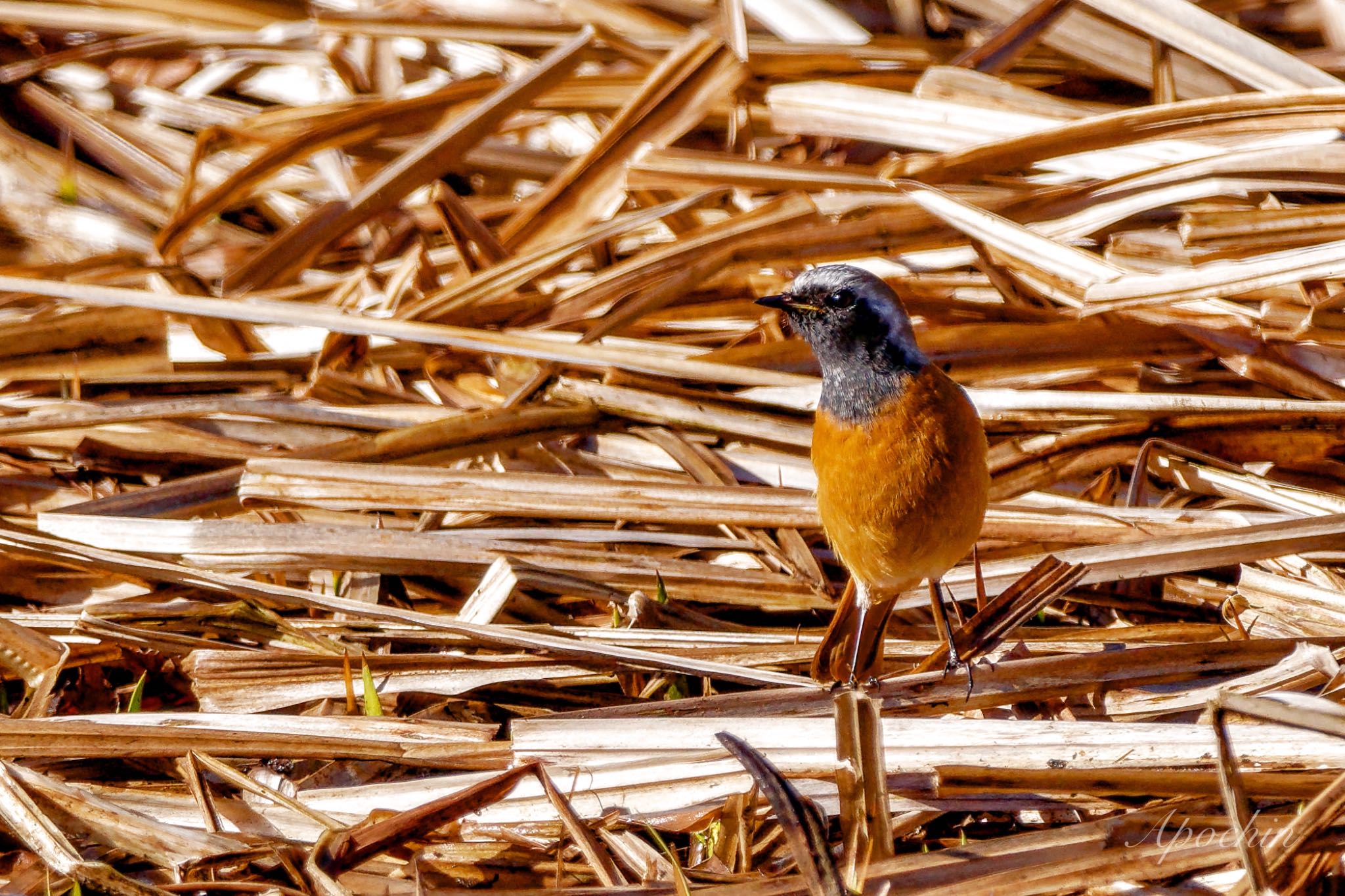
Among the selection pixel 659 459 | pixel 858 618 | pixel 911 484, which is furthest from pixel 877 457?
pixel 659 459

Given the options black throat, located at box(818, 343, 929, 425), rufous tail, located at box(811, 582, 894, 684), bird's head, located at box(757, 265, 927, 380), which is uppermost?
bird's head, located at box(757, 265, 927, 380)

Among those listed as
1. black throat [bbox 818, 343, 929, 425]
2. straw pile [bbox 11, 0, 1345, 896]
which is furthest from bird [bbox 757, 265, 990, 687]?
straw pile [bbox 11, 0, 1345, 896]

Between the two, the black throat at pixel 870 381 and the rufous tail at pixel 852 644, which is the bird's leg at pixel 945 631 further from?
the black throat at pixel 870 381

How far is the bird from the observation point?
294 cm

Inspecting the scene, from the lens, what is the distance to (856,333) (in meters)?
3.11

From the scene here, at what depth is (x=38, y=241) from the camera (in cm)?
534

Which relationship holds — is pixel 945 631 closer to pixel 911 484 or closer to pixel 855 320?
pixel 911 484

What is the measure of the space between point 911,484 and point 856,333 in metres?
0.40

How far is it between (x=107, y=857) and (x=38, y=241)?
11.0ft

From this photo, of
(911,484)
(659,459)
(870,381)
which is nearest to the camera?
(911,484)

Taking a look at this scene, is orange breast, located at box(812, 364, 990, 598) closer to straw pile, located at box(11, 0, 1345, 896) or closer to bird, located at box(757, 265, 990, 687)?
bird, located at box(757, 265, 990, 687)

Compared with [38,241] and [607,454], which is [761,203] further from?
[38,241]

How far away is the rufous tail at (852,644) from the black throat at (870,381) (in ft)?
1.45

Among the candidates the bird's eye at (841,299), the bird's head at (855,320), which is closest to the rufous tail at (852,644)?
the bird's head at (855,320)
